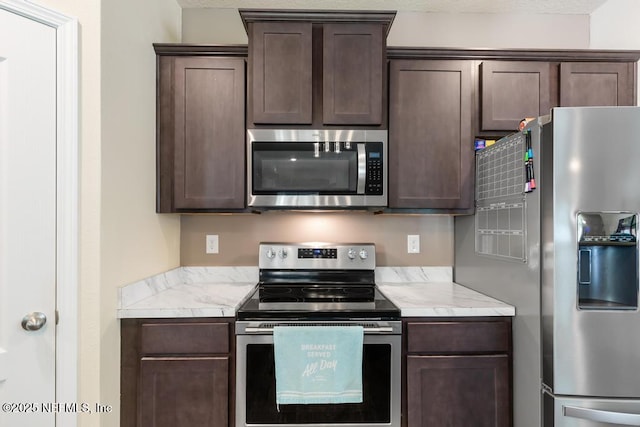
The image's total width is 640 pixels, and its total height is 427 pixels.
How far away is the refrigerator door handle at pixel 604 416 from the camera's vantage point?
1343 millimetres

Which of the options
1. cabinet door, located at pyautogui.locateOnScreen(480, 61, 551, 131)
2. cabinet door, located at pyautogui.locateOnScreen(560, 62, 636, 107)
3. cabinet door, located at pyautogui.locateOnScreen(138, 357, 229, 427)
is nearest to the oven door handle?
cabinet door, located at pyautogui.locateOnScreen(138, 357, 229, 427)

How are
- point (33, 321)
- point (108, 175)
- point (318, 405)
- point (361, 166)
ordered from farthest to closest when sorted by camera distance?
point (361, 166) → point (318, 405) → point (108, 175) → point (33, 321)

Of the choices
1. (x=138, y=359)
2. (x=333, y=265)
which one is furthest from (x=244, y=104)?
(x=138, y=359)

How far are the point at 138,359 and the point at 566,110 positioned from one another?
7.00 ft

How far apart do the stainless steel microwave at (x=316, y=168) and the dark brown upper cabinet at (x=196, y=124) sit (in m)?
0.15

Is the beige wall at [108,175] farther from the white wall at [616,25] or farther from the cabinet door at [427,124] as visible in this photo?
the white wall at [616,25]

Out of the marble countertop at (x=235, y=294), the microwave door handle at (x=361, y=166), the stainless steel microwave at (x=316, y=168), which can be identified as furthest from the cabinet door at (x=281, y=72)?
the marble countertop at (x=235, y=294)

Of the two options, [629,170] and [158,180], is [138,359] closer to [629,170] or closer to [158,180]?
[158,180]

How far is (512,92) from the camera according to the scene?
194 centimetres

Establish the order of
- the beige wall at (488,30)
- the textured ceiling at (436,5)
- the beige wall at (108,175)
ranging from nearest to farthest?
the beige wall at (108,175) < the textured ceiling at (436,5) < the beige wall at (488,30)

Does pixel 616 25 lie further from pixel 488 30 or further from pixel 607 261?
pixel 607 261

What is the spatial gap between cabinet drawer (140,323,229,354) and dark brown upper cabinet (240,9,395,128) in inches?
43.2

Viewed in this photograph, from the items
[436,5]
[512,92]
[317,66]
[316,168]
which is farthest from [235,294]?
[436,5]

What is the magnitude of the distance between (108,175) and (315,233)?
1.25m
